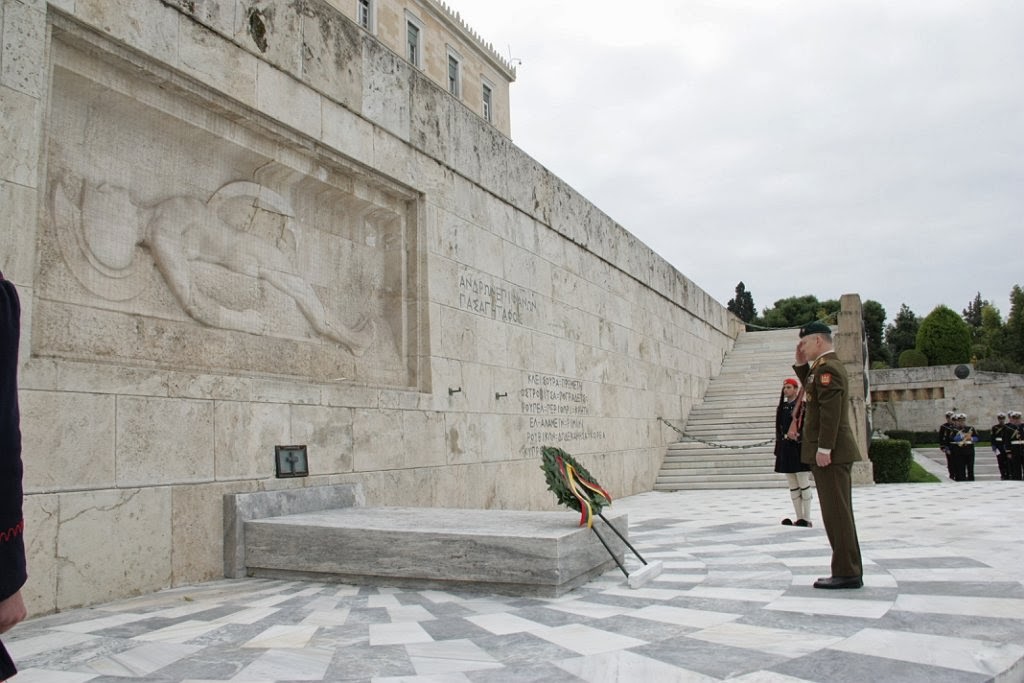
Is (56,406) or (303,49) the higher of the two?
(303,49)

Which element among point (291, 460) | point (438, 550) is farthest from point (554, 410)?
point (438, 550)

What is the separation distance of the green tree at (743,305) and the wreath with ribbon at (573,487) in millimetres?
62621

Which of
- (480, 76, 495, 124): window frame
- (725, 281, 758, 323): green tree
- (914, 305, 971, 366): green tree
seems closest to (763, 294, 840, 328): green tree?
(725, 281, 758, 323): green tree

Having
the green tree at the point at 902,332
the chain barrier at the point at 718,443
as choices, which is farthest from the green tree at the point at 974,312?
the chain barrier at the point at 718,443

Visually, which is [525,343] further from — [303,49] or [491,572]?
[491,572]

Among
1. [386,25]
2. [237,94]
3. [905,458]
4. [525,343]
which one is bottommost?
[905,458]

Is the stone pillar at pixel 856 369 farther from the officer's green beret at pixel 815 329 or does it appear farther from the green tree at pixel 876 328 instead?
the green tree at pixel 876 328

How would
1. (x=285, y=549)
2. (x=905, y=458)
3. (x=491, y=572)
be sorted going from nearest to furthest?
(x=491, y=572) → (x=285, y=549) → (x=905, y=458)

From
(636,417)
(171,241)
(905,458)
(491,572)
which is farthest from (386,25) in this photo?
(491,572)

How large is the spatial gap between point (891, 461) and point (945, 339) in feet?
119

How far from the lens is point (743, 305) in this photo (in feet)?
216

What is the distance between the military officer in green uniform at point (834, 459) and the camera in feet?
14.4

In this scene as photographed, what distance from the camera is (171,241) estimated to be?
568 centimetres

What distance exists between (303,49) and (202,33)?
3.64ft
